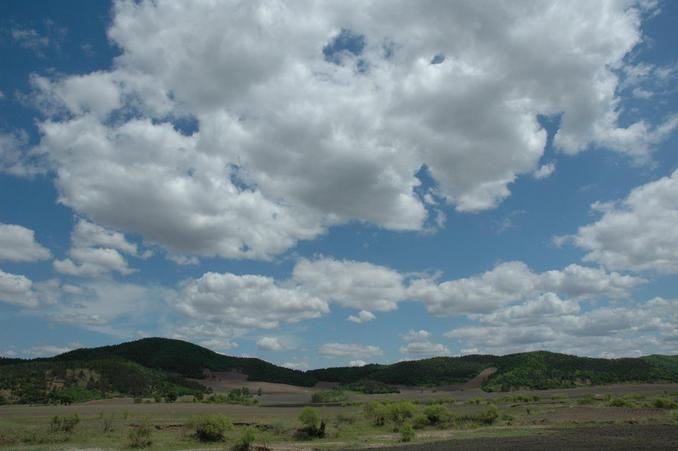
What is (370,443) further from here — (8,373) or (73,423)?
(8,373)

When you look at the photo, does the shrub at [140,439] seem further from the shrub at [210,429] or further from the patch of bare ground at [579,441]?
the patch of bare ground at [579,441]

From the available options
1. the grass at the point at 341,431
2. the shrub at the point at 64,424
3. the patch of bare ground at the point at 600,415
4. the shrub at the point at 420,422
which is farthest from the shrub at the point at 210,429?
the patch of bare ground at the point at 600,415

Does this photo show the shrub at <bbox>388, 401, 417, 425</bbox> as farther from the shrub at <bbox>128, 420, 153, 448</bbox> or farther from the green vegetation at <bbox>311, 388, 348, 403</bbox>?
the green vegetation at <bbox>311, 388, 348, 403</bbox>

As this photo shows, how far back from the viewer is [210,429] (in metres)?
43.1

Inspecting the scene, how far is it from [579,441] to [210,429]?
2785cm

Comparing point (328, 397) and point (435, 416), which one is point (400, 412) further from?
point (328, 397)

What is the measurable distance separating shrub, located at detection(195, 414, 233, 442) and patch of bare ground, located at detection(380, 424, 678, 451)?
14679 mm

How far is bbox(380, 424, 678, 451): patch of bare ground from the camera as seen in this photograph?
33.8 metres

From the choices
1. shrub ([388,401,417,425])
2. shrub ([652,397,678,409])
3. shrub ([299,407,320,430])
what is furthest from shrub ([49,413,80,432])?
shrub ([652,397,678,409])

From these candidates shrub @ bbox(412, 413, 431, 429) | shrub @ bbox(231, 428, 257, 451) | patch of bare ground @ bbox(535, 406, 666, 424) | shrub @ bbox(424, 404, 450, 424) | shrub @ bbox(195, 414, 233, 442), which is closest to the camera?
shrub @ bbox(231, 428, 257, 451)

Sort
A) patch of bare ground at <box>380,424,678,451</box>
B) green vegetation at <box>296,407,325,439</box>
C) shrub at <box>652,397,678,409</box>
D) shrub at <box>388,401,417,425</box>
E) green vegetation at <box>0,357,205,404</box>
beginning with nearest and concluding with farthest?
patch of bare ground at <box>380,424,678,451</box>
green vegetation at <box>296,407,325,439</box>
shrub at <box>388,401,417,425</box>
shrub at <box>652,397,678,409</box>
green vegetation at <box>0,357,205,404</box>

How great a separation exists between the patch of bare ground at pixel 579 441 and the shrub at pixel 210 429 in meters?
14.7

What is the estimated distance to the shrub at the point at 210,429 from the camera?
43.2m

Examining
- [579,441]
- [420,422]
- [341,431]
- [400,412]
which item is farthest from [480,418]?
[579,441]
